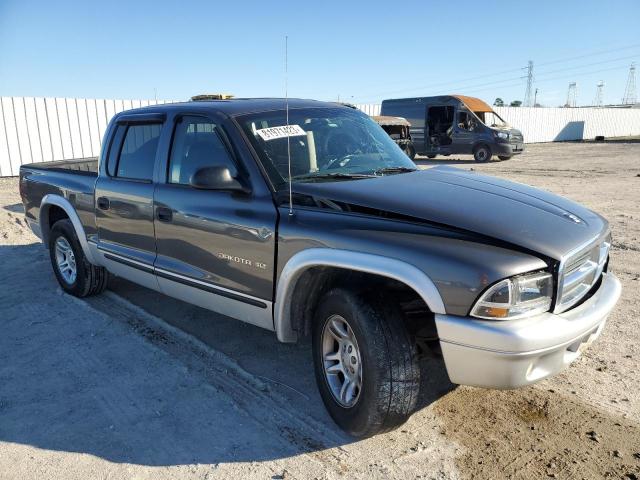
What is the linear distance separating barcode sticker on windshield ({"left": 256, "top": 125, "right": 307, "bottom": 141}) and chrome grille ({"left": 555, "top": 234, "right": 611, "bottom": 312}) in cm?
198

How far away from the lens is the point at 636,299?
4.96 m

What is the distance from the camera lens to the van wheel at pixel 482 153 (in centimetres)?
2091

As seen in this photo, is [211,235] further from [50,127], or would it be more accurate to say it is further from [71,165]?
[50,127]

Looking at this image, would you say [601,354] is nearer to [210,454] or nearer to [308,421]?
[308,421]

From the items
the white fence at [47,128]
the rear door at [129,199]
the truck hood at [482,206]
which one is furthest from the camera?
the white fence at [47,128]

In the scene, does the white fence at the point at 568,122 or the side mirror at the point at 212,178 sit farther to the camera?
the white fence at the point at 568,122

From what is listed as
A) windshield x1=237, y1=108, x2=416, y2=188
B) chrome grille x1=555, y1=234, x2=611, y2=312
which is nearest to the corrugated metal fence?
windshield x1=237, y1=108, x2=416, y2=188

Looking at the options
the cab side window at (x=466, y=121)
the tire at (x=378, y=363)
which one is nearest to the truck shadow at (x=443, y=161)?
the cab side window at (x=466, y=121)

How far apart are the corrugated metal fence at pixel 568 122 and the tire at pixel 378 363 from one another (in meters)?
32.0

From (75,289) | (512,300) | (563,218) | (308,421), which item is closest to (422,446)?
(308,421)

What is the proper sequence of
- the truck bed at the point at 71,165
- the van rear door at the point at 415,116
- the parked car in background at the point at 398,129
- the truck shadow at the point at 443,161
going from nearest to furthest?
the truck bed at the point at 71,165 → the parked car in background at the point at 398,129 → the van rear door at the point at 415,116 → the truck shadow at the point at 443,161

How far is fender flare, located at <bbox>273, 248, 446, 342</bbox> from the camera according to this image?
8.31 feet

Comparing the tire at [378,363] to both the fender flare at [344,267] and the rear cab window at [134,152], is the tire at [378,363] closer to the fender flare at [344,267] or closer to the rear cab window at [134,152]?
the fender flare at [344,267]

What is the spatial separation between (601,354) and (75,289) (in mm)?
4970
